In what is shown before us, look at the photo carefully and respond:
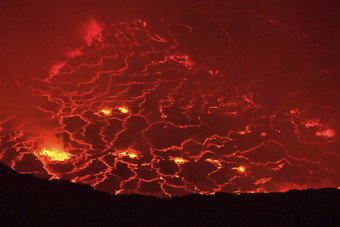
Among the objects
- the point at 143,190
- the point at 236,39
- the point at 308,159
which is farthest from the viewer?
the point at 236,39

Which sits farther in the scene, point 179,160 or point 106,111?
point 106,111

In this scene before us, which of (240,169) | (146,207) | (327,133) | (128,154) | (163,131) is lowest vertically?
(146,207)

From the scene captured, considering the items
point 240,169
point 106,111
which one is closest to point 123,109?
point 106,111

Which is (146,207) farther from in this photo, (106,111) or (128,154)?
(106,111)

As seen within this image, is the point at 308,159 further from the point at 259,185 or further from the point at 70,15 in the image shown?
the point at 70,15

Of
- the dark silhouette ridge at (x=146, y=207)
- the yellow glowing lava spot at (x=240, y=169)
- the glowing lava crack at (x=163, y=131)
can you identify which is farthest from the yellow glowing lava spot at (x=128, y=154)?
the dark silhouette ridge at (x=146, y=207)

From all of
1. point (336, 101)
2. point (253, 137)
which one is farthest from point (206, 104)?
point (336, 101)

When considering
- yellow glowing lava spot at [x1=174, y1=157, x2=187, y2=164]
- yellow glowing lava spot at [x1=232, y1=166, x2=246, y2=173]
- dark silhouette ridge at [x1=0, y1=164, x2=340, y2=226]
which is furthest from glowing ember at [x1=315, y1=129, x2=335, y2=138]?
dark silhouette ridge at [x1=0, y1=164, x2=340, y2=226]
